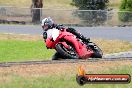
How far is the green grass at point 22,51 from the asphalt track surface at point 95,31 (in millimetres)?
6002

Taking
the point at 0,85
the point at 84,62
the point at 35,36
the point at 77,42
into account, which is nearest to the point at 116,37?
the point at 35,36

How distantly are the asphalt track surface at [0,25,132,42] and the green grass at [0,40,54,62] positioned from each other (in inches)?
236

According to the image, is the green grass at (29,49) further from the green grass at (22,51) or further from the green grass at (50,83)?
the green grass at (50,83)

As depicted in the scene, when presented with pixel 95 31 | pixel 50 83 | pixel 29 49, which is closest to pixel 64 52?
pixel 50 83

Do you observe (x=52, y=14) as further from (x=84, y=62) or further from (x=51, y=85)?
(x=51, y=85)

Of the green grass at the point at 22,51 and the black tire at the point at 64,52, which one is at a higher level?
the black tire at the point at 64,52

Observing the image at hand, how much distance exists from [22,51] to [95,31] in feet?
39.6

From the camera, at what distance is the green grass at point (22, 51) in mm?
20252

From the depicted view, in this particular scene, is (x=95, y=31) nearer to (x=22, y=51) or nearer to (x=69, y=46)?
(x=22, y=51)

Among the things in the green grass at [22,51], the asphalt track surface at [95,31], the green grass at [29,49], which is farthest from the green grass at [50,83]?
the asphalt track surface at [95,31]

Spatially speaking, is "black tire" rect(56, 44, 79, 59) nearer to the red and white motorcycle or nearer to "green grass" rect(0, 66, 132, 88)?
the red and white motorcycle

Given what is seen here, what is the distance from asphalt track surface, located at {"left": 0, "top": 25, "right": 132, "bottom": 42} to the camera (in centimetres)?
3125

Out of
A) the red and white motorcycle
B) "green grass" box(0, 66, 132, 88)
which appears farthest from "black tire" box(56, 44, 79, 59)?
"green grass" box(0, 66, 132, 88)

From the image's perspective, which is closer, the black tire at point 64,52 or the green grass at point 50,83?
the green grass at point 50,83
